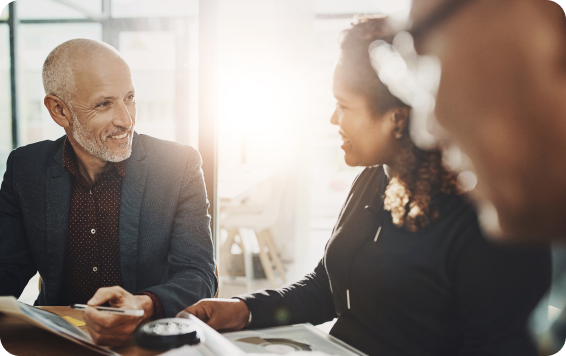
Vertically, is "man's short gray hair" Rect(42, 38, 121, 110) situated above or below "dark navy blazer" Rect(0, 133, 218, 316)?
above

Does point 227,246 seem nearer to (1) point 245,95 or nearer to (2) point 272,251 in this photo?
(2) point 272,251

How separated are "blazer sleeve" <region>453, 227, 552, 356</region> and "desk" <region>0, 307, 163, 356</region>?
22.0 inches

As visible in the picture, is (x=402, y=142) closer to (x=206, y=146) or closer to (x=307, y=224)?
(x=206, y=146)

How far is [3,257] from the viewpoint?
1183mm

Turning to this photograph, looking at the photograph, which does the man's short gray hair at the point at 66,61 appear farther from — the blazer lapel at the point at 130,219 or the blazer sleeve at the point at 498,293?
the blazer sleeve at the point at 498,293

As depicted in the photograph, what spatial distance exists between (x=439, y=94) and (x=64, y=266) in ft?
4.05

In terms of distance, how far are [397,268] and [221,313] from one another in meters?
0.38

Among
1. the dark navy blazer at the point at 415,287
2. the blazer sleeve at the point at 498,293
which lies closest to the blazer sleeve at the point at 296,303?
the dark navy blazer at the point at 415,287

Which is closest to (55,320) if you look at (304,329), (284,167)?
(304,329)

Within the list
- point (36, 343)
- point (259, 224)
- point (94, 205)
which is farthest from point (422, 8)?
point (259, 224)

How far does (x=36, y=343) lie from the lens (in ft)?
2.50

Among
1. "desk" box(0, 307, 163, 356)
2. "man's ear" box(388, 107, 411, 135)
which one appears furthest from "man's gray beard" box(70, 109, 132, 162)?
"man's ear" box(388, 107, 411, 135)

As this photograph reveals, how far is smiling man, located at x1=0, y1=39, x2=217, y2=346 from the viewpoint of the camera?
3.96ft

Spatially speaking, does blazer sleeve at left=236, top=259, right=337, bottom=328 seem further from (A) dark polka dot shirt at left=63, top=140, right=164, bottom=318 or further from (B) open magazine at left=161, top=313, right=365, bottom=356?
(A) dark polka dot shirt at left=63, top=140, right=164, bottom=318
